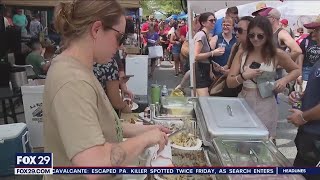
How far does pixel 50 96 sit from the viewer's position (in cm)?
104

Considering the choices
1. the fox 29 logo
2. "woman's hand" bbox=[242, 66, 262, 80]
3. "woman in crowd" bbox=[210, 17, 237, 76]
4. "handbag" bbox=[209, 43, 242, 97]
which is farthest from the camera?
"woman in crowd" bbox=[210, 17, 237, 76]

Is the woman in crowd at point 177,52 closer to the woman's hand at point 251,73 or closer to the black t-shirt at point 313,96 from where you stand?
the woman's hand at point 251,73

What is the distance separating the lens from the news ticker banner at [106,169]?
3.43ft

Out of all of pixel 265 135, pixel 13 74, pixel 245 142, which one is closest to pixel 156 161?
pixel 245 142

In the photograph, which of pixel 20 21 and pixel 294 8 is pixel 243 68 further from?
pixel 20 21

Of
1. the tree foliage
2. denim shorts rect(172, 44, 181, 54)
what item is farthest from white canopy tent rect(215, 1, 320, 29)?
the tree foliage

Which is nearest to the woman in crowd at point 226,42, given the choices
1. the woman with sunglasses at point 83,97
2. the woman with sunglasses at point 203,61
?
the woman with sunglasses at point 203,61

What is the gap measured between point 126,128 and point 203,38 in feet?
10.4

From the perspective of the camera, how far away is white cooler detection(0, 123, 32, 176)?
3.20m

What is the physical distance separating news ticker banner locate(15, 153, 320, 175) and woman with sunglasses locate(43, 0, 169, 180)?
0.02 metres

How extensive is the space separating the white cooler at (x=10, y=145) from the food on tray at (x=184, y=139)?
1876mm

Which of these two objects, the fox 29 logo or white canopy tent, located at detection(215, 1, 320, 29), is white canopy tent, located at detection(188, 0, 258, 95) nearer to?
white canopy tent, located at detection(215, 1, 320, 29)

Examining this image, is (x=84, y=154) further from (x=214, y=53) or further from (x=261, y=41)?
(x=214, y=53)

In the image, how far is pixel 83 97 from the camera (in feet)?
3.27
